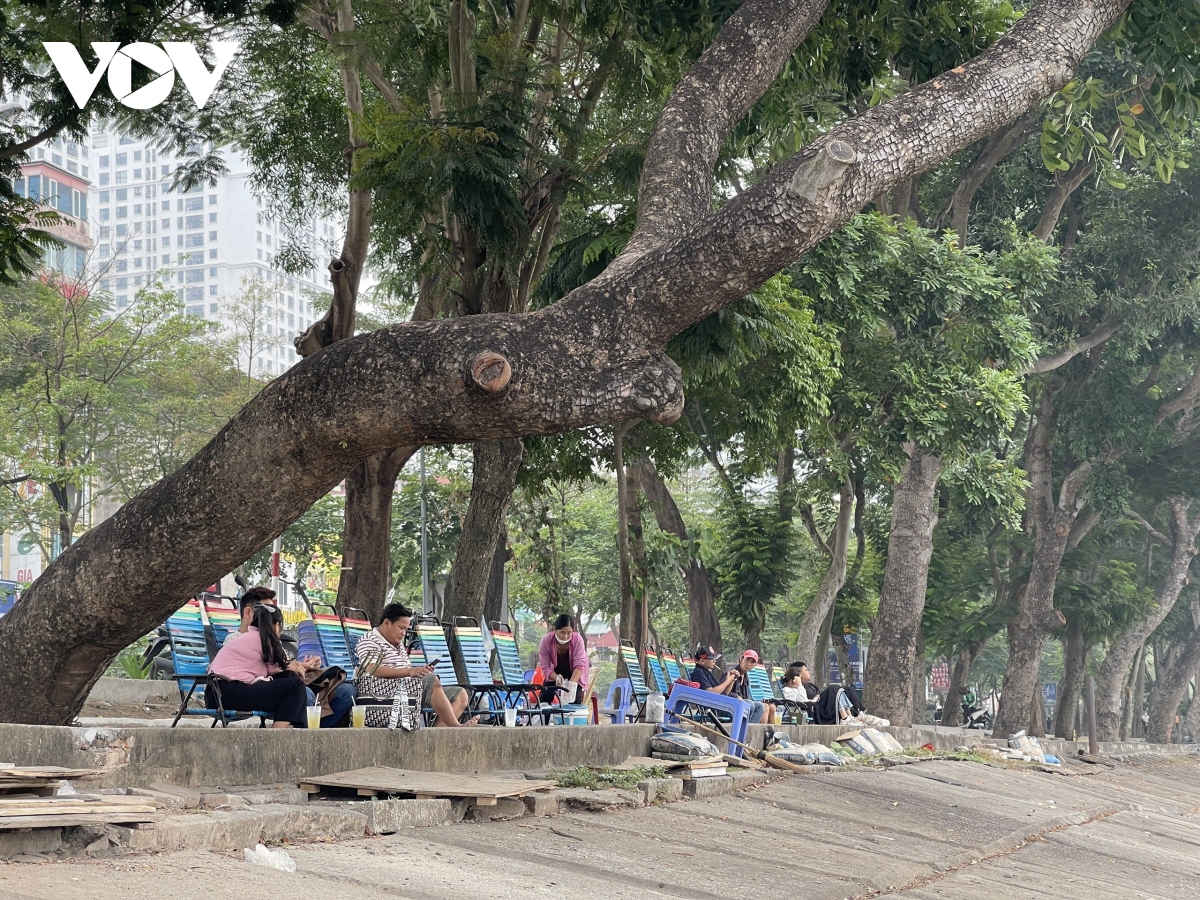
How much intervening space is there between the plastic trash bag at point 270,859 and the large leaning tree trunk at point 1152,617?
26.6m

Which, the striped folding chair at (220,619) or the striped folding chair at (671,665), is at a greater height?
the striped folding chair at (220,619)

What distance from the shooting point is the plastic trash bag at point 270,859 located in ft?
17.2

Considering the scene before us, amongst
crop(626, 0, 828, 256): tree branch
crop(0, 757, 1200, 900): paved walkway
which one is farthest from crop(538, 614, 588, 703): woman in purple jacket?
crop(626, 0, 828, 256): tree branch

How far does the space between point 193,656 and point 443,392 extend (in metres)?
4.17

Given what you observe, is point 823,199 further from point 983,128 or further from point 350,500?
point 350,500

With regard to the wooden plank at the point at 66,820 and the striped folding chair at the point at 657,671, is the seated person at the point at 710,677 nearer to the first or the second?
the striped folding chair at the point at 657,671

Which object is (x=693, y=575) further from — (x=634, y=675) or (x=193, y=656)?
(x=193, y=656)

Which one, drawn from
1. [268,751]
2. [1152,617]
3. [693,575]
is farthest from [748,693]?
[1152,617]

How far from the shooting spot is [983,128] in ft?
24.4

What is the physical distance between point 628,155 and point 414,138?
2.42m

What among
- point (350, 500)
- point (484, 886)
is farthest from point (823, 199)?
point (350, 500)

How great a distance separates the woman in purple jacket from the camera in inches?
477

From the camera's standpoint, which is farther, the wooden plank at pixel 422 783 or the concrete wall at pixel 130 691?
the concrete wall at pixel 130 691

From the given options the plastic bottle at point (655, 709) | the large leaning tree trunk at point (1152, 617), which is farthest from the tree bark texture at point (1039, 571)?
the plastic bottle at point (655, 709)
